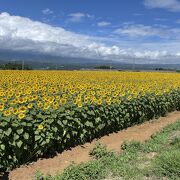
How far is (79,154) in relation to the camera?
707 cm

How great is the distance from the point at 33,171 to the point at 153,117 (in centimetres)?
621

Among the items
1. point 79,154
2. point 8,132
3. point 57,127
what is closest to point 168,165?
point 79,154

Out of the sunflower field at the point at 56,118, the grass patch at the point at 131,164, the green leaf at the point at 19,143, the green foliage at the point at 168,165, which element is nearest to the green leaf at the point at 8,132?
the sunflower field at the point at 56,118

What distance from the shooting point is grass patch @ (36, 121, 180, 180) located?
5.58 meters

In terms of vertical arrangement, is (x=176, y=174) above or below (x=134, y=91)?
below

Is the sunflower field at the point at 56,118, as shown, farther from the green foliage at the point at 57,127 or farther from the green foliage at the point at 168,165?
the green foliage at the point at 168,165

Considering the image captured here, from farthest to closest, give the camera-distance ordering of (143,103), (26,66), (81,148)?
1. (26,66)
2. (143,103)
3. (81,148)

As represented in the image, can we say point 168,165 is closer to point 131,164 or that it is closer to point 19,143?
point 131,164

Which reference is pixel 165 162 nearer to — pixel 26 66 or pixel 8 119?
pixel 8 119

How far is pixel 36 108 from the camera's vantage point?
22.0 feet

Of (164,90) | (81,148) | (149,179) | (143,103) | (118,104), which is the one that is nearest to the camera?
(149,179)

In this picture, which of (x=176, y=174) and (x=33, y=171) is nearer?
(x=176, y=174)

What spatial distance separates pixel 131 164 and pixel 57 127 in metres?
1.52

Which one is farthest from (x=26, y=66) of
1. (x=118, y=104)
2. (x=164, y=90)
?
(x=118, y=104)
